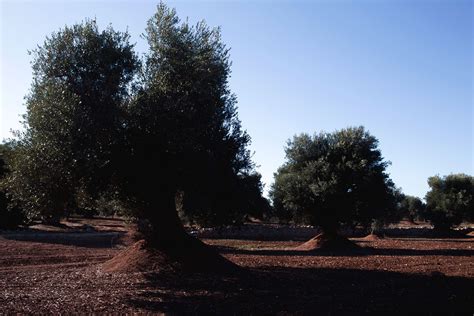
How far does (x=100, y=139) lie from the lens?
55.6ft

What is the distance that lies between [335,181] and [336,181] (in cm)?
19

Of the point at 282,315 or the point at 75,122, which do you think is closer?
the point at 282,315

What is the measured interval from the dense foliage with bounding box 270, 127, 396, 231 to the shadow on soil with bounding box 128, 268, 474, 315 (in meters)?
17.9

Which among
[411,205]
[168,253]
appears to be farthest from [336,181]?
[411,205]

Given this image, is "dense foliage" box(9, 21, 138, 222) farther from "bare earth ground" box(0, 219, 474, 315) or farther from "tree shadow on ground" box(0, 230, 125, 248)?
"tree shadow on ground" box(0, 230, 125, 248)

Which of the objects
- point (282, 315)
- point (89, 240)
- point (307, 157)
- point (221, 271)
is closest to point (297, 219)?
point (307, 157)

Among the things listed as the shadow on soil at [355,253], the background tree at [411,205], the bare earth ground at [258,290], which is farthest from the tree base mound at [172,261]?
the background tree at [411,205]

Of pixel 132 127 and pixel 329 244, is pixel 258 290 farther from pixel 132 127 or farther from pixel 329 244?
pixel 329 244

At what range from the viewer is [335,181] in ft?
120

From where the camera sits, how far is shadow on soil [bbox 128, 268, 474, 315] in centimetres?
1251

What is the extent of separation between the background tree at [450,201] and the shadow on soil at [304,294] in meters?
54.4

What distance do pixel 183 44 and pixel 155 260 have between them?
846 cm

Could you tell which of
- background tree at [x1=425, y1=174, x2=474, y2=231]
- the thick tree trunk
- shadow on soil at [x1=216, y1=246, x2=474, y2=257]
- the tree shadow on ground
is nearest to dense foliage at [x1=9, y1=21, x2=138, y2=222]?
the thick tree trunk

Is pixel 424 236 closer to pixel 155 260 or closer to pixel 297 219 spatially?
pixel 297 219
